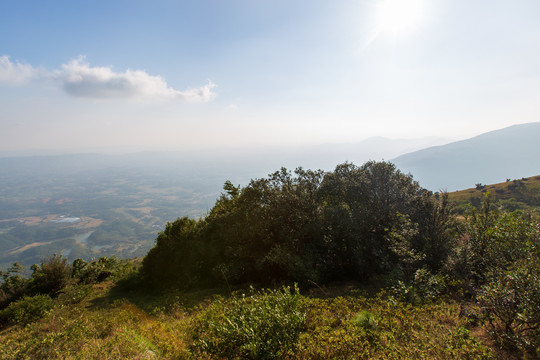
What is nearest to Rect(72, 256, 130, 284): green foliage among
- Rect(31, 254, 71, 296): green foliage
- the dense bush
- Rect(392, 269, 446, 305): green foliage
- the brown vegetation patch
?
Rect(31, 254, 71, 296): green foliage

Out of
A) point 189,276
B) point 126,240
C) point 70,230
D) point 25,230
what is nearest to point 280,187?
point 189,276

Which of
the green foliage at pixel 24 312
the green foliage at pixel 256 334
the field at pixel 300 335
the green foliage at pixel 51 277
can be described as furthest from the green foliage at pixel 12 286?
the green foliage at pixel 256 334

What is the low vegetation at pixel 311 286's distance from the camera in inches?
236

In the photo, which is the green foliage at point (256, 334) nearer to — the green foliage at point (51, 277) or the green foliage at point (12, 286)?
the green foliage at point (51, 277)

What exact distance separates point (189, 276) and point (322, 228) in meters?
10.7

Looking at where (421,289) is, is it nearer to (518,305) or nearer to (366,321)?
(518,305)

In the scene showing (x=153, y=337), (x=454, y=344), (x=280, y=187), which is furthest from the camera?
(x=280, y=187)

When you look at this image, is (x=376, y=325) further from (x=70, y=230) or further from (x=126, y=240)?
(x=70, y=230)

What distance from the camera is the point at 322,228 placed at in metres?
14.2

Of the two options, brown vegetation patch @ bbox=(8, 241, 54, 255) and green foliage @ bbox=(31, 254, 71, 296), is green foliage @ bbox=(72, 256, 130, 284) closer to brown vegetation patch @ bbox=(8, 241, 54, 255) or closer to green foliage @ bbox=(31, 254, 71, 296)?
green foliage @ bbox=(31, 254, 71, 296)

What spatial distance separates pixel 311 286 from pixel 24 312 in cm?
1436

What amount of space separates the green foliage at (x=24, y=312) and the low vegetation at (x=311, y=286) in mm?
70

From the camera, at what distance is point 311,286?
13008 mm

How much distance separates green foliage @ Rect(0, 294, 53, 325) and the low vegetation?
0.23ft
